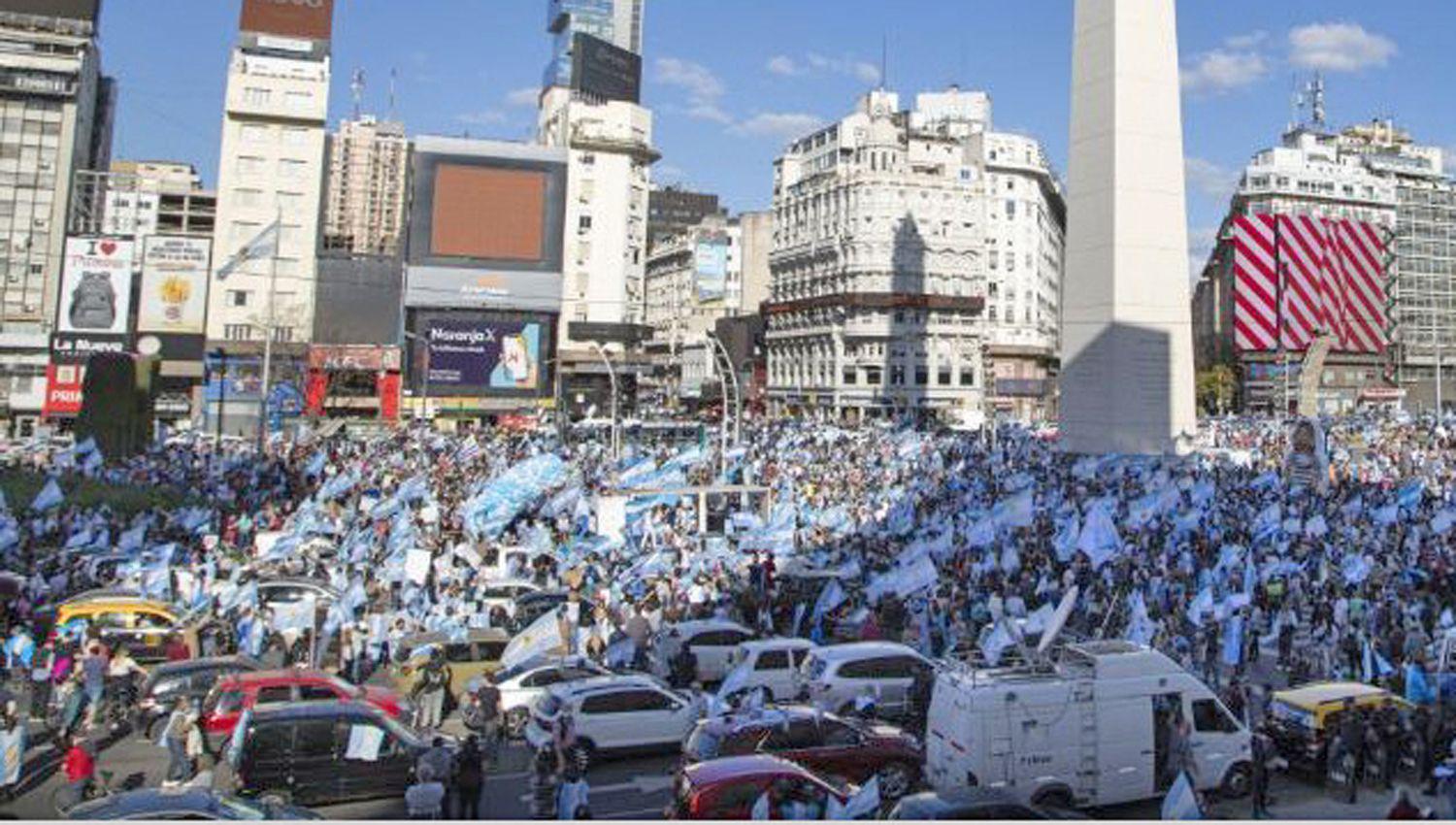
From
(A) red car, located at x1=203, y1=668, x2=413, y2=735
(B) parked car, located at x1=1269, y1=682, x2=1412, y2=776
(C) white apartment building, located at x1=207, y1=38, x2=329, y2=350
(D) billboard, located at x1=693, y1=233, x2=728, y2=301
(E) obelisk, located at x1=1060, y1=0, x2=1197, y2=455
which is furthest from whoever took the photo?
(D) billboard, located at x1=693, y1=233, x2=728, y2=301

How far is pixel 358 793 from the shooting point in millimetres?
11812

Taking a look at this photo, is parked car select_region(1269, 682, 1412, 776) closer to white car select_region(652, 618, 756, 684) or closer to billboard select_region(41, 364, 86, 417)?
white car select_region(652, 618, 756, 684)

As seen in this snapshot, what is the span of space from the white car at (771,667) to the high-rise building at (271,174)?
65825 millimetres

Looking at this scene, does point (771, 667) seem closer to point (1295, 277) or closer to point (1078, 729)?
point (1078, 729)

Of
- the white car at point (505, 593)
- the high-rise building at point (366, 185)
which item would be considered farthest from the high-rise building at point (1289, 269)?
the high-rise building at point (366, 185)

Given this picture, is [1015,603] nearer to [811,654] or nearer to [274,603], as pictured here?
[811,654]

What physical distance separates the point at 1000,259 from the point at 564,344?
46.5 metres

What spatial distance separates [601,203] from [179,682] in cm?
7866

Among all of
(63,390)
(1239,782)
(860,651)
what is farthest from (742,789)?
(63,390)

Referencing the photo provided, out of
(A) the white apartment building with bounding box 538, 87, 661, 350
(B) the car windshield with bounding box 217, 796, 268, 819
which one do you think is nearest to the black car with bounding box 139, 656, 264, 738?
(B) the car windshield with bounding box 217, 796, 268, 819

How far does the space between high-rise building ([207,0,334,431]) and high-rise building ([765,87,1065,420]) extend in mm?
42419

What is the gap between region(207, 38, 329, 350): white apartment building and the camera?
75.6 metres

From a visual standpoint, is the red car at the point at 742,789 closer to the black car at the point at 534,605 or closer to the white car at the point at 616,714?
the white car at the point at 616,714

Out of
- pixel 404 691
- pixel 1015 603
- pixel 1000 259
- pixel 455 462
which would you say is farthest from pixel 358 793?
pixel 1000 259
